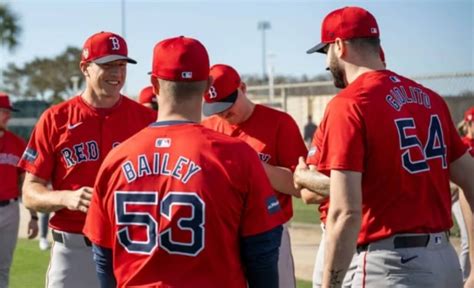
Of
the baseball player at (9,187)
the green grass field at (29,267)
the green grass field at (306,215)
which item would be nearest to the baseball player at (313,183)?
the baseball player at (9,187)

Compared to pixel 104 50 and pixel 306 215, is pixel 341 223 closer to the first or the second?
pixel 104 50

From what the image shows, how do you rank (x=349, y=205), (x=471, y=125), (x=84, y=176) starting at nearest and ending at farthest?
(x=349, y=205) < (x=84, y=176) < (x=471, y=125)

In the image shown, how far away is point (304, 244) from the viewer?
14.0 m

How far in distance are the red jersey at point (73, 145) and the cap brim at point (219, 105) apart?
1.68ft

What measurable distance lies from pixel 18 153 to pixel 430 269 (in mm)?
6418

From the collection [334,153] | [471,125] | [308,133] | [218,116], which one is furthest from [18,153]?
[308,133]

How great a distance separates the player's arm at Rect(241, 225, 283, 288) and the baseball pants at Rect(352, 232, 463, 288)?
0.90m

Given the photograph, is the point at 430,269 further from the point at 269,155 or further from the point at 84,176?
the point at 84,176

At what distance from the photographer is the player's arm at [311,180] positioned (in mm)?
4578

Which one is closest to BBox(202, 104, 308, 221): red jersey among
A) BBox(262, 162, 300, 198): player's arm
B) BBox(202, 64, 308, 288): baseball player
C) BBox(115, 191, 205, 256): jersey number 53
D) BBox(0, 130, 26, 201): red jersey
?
BBox(202, 64, 308, 288): baseball player

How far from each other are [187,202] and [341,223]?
90cm

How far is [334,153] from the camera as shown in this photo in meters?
4.18

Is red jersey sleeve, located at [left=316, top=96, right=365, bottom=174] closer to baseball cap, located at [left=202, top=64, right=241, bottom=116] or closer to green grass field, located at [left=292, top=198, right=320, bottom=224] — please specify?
baseball cap, located at [left=202, top=64, right=241, bottom=116]

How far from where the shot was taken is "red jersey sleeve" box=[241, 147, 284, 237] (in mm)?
3551
